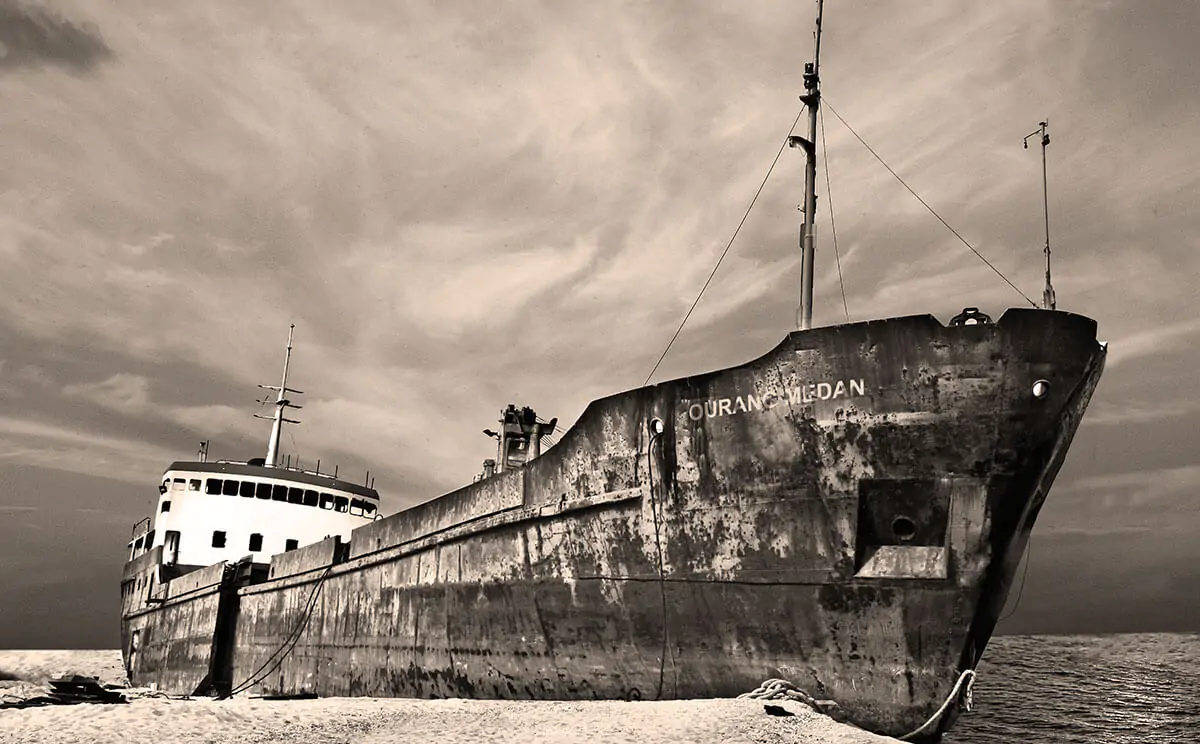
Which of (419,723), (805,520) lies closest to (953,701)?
(805,520)

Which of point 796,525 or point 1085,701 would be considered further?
point 1085,701

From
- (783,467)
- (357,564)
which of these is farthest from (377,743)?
(357,564)

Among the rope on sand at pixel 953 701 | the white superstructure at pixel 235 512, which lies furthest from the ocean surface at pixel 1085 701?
the white superstructure at pixel 235 512

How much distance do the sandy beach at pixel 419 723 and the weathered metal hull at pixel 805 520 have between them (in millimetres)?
535

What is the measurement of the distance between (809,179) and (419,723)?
746 cm

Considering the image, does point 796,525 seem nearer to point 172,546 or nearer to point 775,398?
point 775,398

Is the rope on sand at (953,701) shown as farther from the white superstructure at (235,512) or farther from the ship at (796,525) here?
the white superstructure at (235,512)

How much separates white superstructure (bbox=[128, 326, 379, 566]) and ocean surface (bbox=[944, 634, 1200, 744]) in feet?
52.6

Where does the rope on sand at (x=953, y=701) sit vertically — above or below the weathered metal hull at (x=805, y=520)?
below

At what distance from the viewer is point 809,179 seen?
34.0ft

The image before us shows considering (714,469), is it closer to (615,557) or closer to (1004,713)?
(615,557)

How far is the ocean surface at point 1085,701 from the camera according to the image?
48.3 ft

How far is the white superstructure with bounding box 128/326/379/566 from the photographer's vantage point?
23.1 meters

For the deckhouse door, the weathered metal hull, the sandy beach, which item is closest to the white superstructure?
the deckhouse door
